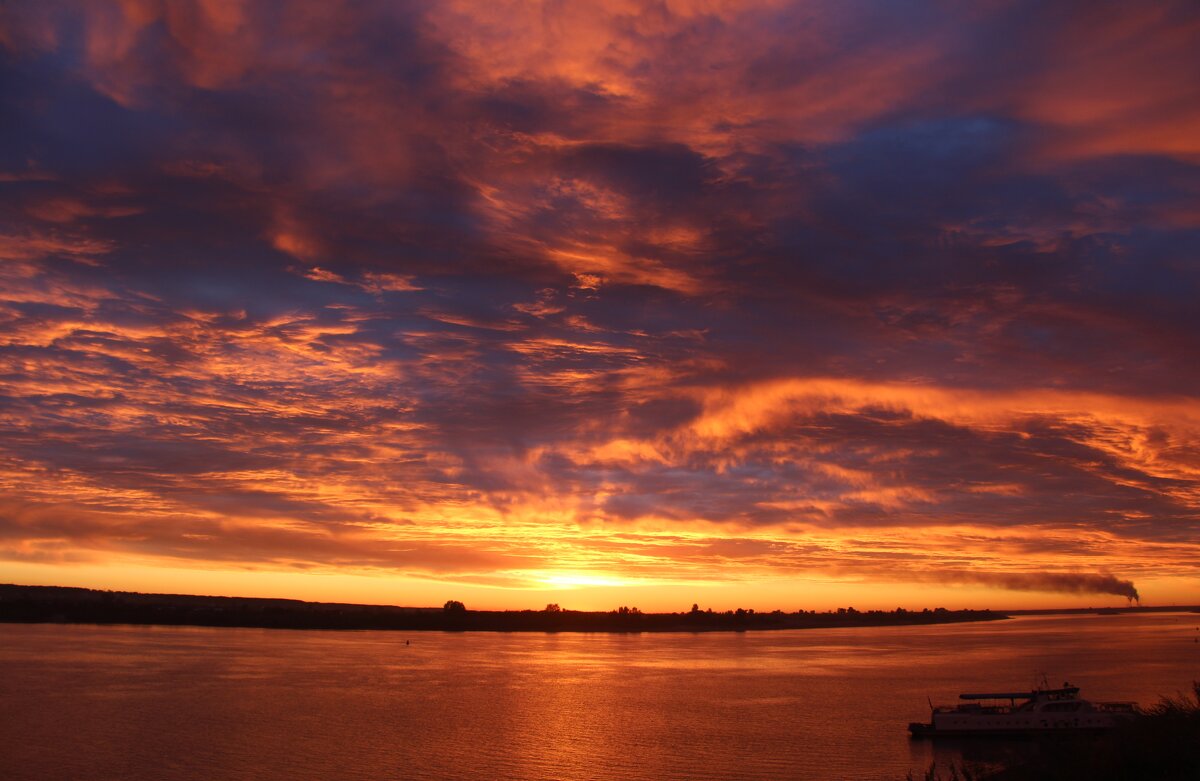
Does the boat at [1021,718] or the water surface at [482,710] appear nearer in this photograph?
the water surface at [482,710]

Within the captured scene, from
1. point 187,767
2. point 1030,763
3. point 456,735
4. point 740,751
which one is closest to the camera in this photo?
point 1030,763

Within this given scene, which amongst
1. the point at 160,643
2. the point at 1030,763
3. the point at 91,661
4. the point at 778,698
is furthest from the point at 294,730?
the point at 160,643

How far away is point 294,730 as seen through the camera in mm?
57938

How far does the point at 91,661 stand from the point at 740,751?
85.0m

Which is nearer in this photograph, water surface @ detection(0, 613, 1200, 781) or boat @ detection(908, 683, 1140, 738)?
water surface @ detection(0, 613, 1200, 781)

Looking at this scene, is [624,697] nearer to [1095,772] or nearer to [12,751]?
[12,751]

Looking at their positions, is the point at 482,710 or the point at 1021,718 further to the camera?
the point at 482,710

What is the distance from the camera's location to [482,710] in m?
69.9

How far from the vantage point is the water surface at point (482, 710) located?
153 ft

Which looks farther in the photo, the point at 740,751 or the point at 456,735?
the point at 456,735

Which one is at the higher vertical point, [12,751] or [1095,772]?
[1095,772]

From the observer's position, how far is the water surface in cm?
4669

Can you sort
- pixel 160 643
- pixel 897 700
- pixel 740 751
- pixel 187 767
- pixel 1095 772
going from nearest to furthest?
pixel 1095 772
pixel 187 767
pixel 740 751
pixel 897 700
pixel 160 643

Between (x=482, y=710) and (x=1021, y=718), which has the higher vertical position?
(x=1021, y=718)
